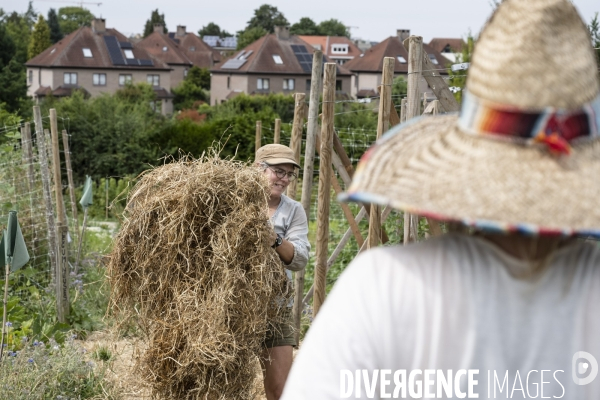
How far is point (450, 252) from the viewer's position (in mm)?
1137

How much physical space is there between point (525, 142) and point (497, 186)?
0.07m

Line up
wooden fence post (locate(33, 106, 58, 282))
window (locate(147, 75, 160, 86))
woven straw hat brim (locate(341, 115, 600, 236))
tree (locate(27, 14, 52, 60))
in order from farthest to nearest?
tree (locate(27, 14, 52, 60)), window (locate(147, 75, 160, 86)), wooden fence post (locate(33, 106, 58, 282)), woven straw hat brim (locate(341, 115, 600, 236))

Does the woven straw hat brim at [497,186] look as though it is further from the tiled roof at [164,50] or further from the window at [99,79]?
the tiled roof at [164,50]

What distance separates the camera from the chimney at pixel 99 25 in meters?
54.1

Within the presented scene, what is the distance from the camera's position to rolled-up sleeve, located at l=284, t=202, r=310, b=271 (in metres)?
4.03

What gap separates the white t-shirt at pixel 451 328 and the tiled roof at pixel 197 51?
77.7 m

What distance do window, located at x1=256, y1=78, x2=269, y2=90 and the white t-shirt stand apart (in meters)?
55.4

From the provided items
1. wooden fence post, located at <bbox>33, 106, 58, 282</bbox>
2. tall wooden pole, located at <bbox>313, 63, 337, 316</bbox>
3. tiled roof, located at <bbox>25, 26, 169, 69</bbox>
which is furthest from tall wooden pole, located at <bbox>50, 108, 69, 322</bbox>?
tiled roof, located at <bbox>25, 26, 169, 69</bbox>

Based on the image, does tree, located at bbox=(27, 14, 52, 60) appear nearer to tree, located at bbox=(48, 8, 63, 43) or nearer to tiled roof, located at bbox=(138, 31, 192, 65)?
tiled roof, located at bbox=(138, 31, 192, 65)

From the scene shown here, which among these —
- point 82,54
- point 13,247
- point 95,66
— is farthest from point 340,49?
point 13,247

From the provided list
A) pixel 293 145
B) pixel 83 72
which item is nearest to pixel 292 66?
pixel 83 72

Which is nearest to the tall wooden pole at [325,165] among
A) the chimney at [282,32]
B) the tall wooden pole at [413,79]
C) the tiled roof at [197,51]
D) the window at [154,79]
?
the tall wooden pole at [413,79]

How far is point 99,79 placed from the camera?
52906mm

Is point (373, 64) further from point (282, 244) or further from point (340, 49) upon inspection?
point (282, 244)
